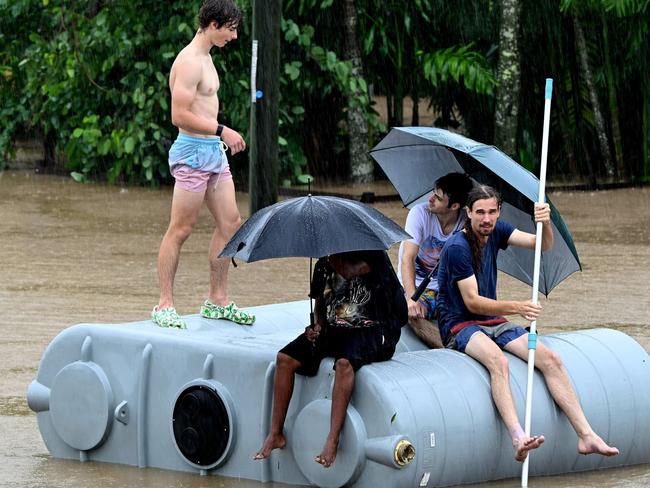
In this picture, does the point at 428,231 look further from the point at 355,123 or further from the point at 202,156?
the point at 355,123

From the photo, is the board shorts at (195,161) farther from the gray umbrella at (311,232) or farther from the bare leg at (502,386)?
the bare leg at (502,386)

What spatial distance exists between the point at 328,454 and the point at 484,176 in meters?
2.31

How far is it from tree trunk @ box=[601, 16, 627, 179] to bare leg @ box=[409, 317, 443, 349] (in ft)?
40.0

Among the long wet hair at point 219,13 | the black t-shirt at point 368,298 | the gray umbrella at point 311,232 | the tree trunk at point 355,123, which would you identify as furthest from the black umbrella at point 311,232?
the tree trunk at point 355,123

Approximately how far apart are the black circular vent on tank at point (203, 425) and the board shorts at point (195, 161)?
1.39 meters

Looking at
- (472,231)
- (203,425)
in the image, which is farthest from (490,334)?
(203,425)

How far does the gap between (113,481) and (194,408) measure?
52 cm

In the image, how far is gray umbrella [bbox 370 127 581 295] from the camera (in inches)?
319

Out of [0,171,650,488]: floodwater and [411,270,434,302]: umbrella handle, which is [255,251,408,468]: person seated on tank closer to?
[0,171,650,488]: floodwater

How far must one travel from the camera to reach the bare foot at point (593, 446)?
7480mm

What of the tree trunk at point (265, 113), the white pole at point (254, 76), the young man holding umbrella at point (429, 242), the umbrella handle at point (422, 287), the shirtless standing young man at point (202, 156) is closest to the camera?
the umbrella handle at point (422, 287)

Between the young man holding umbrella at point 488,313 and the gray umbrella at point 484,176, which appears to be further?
the gray umbrella at point 484,176

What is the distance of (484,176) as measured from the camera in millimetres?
8789

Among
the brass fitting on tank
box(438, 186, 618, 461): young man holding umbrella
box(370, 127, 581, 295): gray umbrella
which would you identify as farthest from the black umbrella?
the brass fitting on tank
